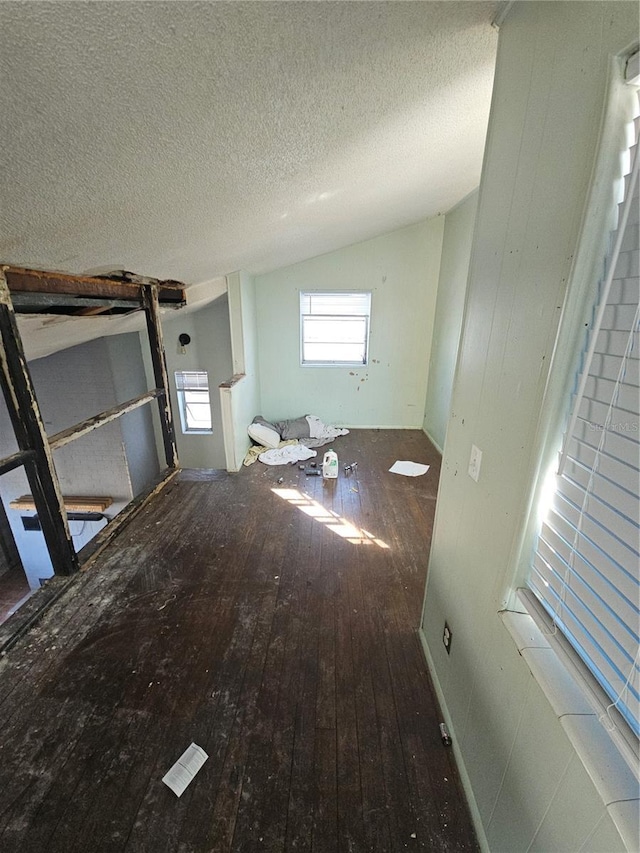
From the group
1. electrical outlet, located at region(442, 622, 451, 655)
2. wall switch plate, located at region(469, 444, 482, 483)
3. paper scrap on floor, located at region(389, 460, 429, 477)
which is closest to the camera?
wall switch plate, located at region(469, 444, 482, 483)

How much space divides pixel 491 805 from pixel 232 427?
288 centimetres

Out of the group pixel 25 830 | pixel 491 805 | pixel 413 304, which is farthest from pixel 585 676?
pixel 413 304

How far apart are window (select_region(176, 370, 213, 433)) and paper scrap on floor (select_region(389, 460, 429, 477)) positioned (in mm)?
3005

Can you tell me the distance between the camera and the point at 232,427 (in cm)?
332

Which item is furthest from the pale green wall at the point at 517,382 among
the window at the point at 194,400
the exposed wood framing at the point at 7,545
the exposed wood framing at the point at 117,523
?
the exposed wood framing at the point at 7,545

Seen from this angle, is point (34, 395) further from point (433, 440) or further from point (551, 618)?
point (433, 440)

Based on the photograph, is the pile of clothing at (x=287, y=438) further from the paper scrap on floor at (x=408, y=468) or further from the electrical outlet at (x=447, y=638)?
the electrical outlet at (x=447, y=638)

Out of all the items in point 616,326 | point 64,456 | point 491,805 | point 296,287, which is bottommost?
point 64,456

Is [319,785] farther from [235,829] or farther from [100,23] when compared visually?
[100,23]

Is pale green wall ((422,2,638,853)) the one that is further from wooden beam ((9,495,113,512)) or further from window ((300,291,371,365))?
wooden beam ((9,495,113,512))

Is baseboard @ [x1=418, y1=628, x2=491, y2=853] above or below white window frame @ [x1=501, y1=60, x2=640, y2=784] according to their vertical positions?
below

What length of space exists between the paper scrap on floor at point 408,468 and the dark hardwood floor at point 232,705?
111 centimetres

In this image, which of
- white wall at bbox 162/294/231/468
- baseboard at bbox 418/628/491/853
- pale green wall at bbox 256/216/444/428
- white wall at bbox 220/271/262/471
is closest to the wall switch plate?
baseboard at bbox 418/628/491/853

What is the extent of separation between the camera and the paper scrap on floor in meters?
3.50
